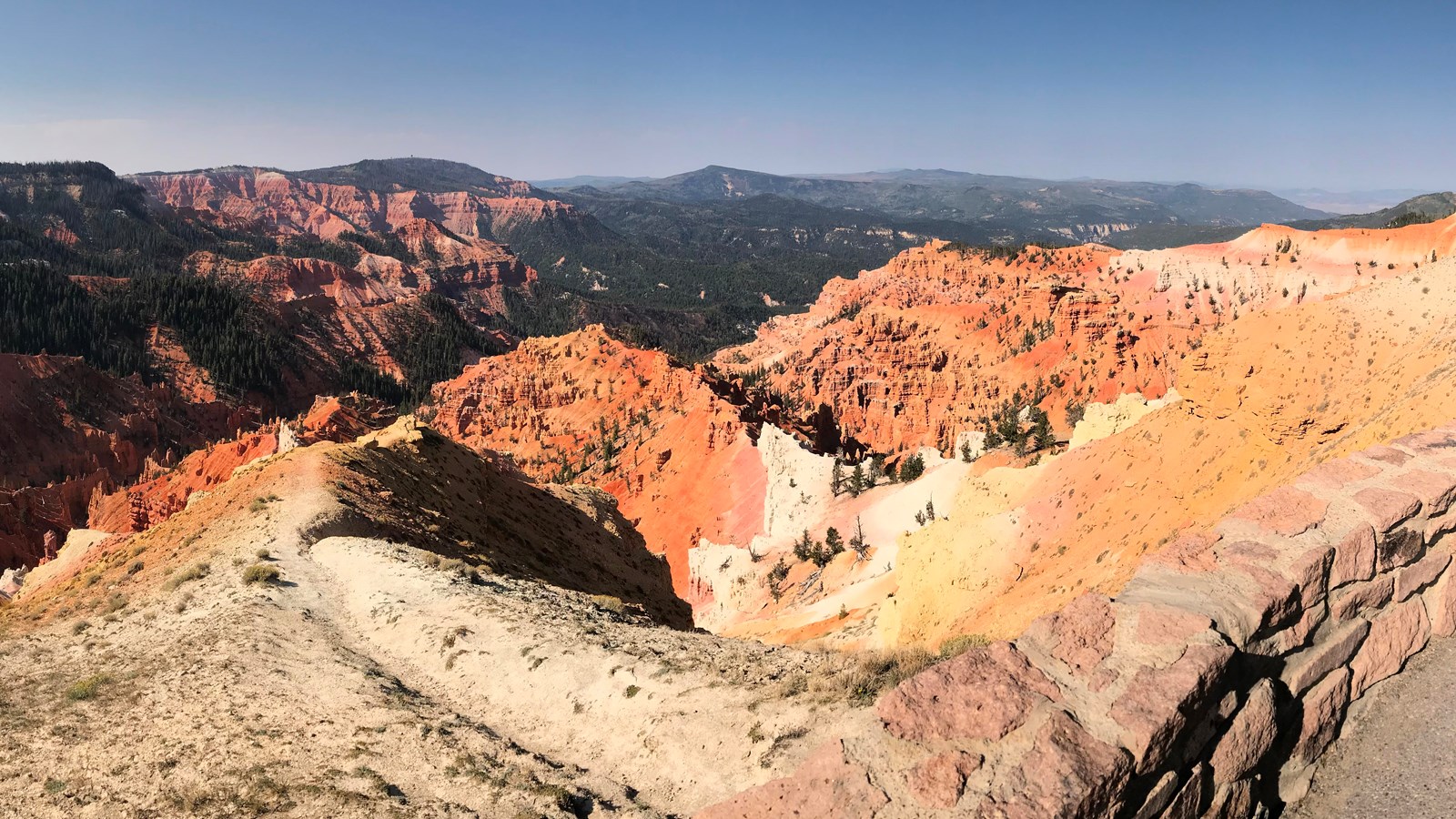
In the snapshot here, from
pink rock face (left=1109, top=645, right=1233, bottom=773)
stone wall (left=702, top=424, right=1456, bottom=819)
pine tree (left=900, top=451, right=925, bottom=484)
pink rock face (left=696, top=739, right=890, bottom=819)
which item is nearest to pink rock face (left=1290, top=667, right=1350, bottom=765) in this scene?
stone wall (left=702, top=424, right=1456, bottom=819)

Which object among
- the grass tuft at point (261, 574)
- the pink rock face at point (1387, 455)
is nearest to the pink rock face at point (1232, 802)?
the pink rock face at point (1387, 455)

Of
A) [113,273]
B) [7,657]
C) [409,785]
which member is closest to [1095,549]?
[409,785]

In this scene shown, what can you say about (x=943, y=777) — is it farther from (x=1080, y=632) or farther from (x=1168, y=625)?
(x=1168, y=625)

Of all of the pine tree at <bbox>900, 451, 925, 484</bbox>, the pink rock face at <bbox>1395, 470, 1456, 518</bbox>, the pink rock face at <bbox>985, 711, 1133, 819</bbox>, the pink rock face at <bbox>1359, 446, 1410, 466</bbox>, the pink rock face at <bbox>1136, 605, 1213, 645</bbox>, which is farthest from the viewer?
the pine tree at <bbox>900, 451, 925, 484</bbox>

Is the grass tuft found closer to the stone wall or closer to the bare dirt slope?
the bare dirt slope

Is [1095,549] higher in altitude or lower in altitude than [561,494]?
higher

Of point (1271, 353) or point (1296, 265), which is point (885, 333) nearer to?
point (1296, 265)
